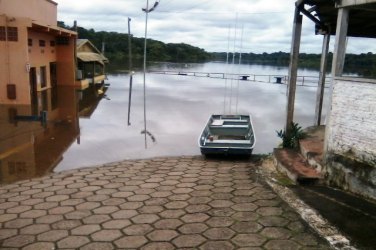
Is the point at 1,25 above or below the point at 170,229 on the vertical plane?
above

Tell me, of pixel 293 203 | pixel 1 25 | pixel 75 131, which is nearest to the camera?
pixel 293 203

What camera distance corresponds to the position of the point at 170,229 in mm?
5293

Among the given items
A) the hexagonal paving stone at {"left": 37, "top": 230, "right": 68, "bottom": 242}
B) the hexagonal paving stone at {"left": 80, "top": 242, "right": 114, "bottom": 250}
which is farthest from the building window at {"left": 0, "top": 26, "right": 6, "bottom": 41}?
the hexagonal paving stone at {"left": 80, "top": 242, "right": 114, "bottom": 250}

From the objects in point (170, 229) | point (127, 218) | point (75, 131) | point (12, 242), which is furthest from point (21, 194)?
point (75, 131)

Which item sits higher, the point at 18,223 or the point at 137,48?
the point at 137,48

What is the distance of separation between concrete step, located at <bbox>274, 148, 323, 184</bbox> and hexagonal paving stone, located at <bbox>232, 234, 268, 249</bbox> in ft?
8.36

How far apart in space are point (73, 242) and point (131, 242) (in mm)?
832

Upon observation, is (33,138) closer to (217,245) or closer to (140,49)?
(217,245)

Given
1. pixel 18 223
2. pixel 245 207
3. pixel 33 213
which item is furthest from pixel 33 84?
pixel 245 207

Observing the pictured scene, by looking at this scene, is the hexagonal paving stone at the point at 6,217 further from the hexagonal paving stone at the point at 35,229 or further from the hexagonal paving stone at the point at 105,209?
the hexagonal paving stone at the point at 105,209

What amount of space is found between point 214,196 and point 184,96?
20847 millimetres

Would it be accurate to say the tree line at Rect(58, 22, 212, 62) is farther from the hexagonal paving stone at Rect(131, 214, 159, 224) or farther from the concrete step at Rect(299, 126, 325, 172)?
the hexagonal paving stone at Rect(131, 214, 159, 224)

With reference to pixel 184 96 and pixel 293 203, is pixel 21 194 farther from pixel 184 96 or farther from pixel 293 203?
pixel 184 96

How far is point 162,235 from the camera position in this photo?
16.7 ft
